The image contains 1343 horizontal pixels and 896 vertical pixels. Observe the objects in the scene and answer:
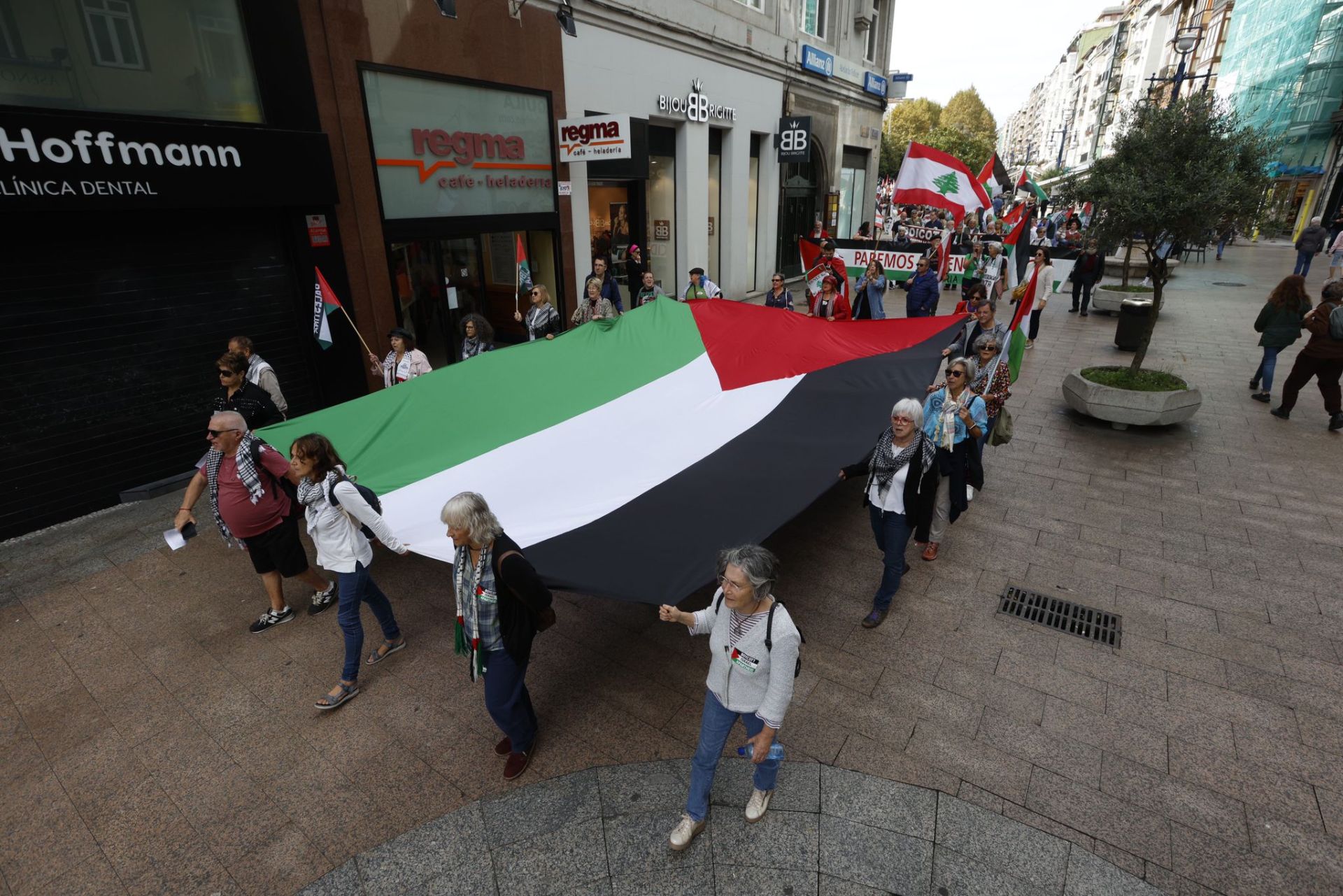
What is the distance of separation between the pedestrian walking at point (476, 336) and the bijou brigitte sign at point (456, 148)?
10.5 ft

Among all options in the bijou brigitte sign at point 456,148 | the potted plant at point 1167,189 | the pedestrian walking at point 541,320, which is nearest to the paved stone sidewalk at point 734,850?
the pedestrian walking at point 541,320

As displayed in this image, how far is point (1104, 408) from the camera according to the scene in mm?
8836

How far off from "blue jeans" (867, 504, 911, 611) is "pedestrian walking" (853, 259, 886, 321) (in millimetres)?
5997

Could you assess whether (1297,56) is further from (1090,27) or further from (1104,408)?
(1090,27)

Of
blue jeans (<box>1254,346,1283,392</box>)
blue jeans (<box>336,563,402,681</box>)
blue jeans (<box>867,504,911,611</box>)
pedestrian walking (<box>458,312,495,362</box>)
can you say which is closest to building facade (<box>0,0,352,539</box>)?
pedestrian walking (<box>458,312,495,362</box>)

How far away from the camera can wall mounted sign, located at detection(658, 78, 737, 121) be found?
14470mm

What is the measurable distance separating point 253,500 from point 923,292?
962 cm

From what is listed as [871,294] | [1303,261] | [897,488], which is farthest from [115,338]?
[1303,261]

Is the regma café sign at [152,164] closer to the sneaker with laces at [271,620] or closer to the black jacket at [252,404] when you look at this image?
the black jacket at [252,404]

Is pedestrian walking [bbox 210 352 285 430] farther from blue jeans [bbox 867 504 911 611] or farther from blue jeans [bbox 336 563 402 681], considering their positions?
blue jeans [bbox 867 504 911 611]

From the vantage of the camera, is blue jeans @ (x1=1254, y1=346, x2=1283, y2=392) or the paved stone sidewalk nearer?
the paved stone sidewalk

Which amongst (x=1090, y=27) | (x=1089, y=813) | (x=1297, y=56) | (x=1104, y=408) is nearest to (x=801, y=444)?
(x=1089, y=813)

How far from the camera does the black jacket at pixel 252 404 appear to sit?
5758 mm

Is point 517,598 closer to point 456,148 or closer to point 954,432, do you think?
point 954,432
